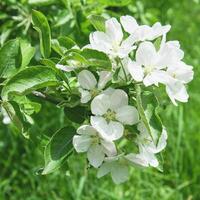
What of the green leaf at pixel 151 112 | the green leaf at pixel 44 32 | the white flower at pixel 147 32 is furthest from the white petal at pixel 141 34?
the green leaf at pixel 44 32

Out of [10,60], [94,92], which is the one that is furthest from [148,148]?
[10,60]

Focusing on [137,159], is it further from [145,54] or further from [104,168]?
[145,54]

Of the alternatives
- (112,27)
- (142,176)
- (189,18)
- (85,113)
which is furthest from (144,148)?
(189,18)

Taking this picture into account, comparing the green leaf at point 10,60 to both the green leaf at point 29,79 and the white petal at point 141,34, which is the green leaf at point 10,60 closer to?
the green leaf at point 29,79

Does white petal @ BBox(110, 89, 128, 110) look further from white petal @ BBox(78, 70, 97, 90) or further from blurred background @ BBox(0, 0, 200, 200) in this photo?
blurred background @ BBox(0, 0, 200, 200)

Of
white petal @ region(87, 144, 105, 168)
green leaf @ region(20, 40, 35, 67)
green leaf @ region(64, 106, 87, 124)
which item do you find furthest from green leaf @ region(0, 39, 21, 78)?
white petal @ region(87, 144, 105, 168)

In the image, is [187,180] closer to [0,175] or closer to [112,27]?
[0,175]
